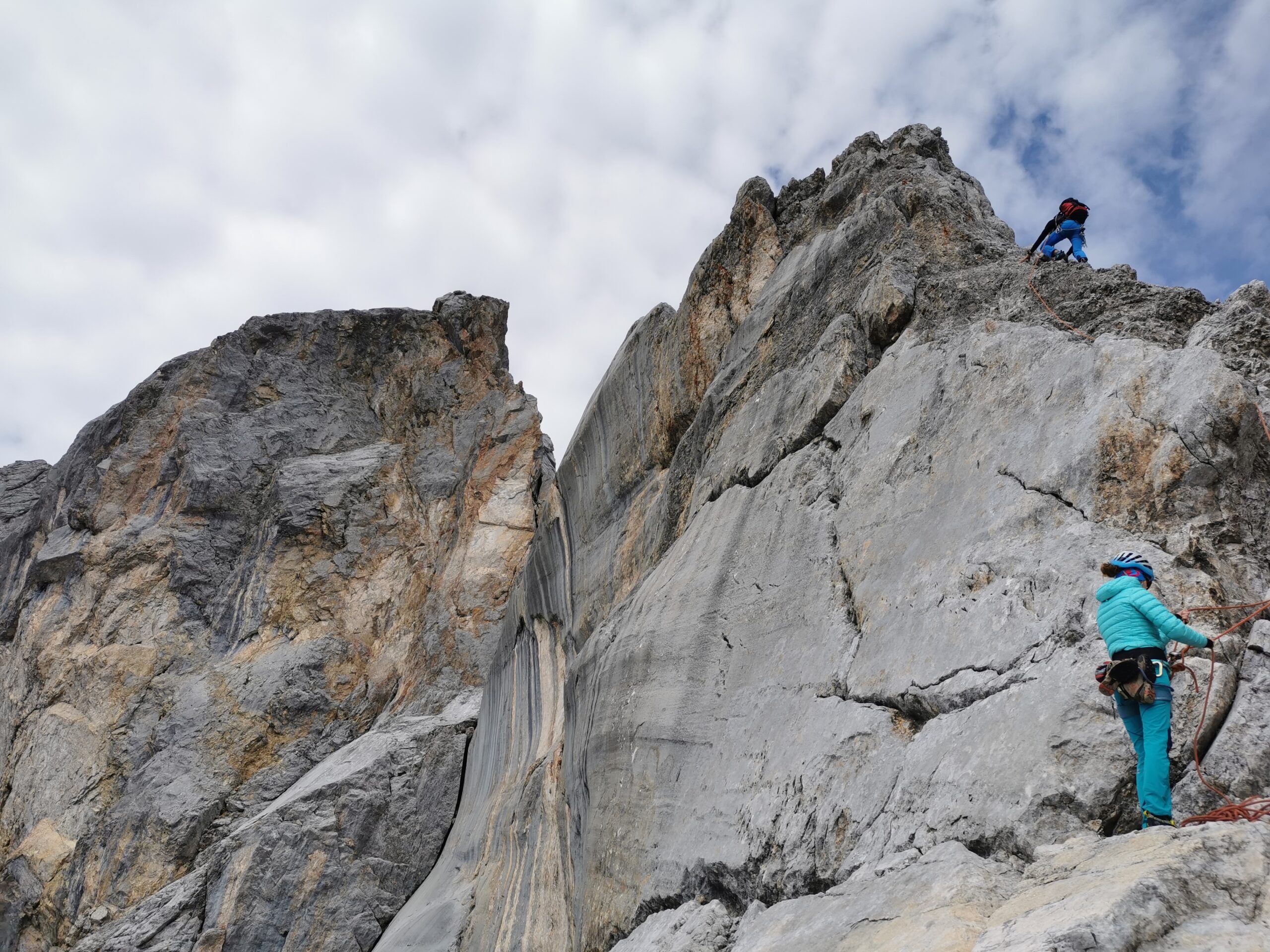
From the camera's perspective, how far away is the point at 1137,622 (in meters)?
4.85

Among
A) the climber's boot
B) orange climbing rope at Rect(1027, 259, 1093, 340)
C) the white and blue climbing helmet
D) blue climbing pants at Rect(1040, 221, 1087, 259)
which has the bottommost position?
the climber's boot

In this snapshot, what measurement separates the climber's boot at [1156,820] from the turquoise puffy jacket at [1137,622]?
2.67 feet

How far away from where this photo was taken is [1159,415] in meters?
6.17

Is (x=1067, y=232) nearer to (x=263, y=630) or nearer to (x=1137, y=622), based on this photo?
(x=1137, y=622)

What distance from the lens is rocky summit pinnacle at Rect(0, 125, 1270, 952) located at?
535cm

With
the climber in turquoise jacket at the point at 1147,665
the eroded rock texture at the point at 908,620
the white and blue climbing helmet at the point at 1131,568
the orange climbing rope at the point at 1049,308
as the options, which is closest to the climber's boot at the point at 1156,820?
the climber in turquoise jacket at the point at 1147,665

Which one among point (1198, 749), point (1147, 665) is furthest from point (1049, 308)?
point (1198, 749)

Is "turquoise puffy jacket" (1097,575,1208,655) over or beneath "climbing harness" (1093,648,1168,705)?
over

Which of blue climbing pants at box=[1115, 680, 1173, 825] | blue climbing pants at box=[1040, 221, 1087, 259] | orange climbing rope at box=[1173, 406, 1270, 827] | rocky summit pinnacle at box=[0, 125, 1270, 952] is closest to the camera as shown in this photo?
orange climbing rope at box=[1173, 406, 1270, 827]

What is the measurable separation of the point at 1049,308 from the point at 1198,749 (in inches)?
170

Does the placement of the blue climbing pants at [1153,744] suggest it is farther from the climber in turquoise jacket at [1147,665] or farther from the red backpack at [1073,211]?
the red backpack at [1073,211]

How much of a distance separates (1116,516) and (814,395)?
4.18m

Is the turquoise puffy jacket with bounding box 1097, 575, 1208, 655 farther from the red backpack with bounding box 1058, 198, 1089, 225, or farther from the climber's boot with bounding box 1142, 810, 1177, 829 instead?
the red backpack with bounding box 1058, 198, 1089, 225

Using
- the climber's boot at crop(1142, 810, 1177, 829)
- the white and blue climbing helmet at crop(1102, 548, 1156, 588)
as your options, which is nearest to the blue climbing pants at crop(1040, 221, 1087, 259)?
the white and blue climbing helmet at crop(1102, 548, 1156, 588)
